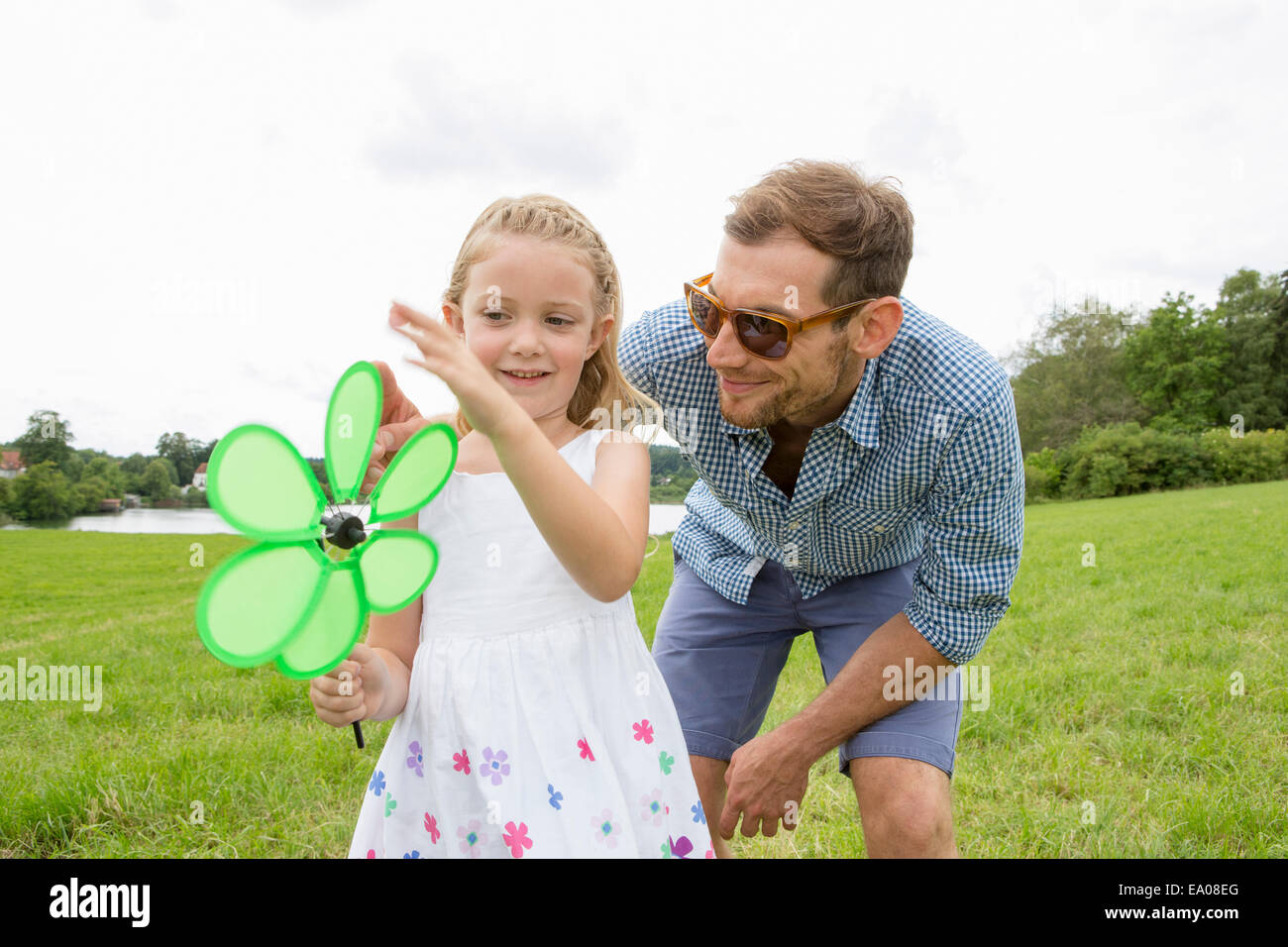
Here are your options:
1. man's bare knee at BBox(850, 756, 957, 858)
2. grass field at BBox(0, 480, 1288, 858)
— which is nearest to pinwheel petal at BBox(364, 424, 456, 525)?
man's bare knee at BBox(850, 756, 957, 858)

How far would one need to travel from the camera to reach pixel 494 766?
1.69 meters

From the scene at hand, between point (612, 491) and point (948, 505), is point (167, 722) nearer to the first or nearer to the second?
point (612, 491)

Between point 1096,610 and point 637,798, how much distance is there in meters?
6.36

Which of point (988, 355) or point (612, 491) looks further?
point (988, 355)

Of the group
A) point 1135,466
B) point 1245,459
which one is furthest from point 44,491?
point 1245,459

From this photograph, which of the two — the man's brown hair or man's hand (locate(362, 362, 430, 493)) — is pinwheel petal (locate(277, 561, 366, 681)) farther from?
the man's brown hair

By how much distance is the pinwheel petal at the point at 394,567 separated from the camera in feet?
5.07

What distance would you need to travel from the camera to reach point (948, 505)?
2.57 metres

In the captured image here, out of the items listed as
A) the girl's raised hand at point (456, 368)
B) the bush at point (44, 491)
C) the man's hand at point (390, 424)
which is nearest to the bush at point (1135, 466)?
the bush at point (44, 491)

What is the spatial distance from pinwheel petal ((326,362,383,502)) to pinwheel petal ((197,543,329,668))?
5.5 inches

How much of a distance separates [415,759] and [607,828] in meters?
0.43

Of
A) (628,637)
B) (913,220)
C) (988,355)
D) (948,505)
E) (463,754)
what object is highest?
(913,220)

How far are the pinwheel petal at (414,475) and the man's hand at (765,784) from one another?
1424 millimetres

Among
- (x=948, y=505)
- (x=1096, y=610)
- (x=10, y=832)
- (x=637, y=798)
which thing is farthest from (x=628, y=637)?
(x=1096, y=610)
